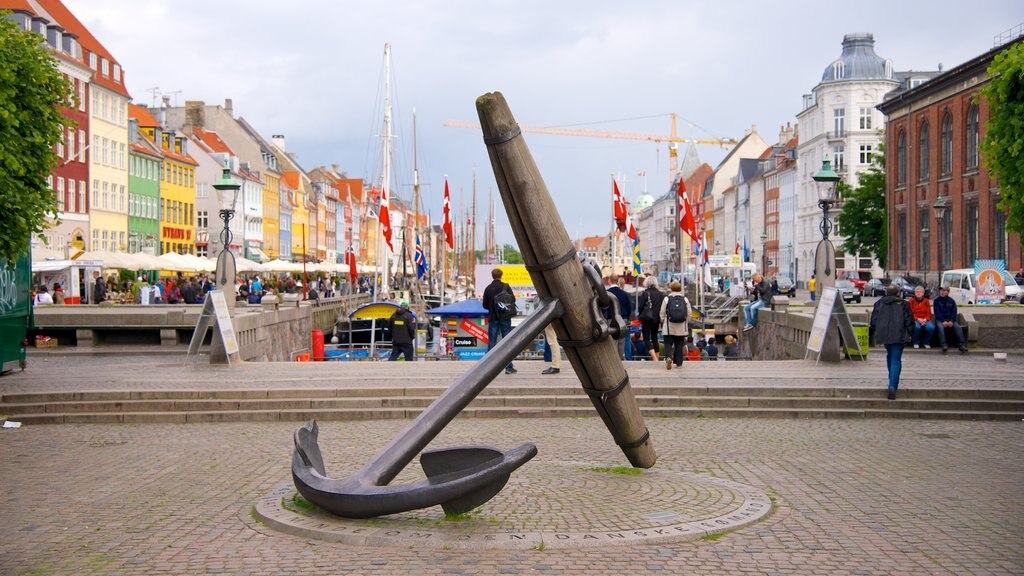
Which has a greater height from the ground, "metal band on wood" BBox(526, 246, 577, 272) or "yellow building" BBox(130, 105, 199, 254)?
"yellow building" BBox(130, 105, 199, 254)

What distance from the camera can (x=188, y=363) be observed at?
22156 mm

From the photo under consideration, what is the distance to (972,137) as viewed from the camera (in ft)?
199

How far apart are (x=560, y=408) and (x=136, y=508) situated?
7.87 m

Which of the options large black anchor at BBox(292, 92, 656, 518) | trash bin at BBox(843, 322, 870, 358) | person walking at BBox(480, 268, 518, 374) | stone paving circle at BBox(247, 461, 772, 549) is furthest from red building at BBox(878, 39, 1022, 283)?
large black anchor at BBox(292, 92, 656, 518)

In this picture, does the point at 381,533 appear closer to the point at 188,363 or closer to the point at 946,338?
the point at 188,363

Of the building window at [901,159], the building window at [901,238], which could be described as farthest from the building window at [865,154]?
the building window at [901,238]

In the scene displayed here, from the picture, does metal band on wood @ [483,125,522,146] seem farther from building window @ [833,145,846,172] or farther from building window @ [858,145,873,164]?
building window @ [858,145,873,164]

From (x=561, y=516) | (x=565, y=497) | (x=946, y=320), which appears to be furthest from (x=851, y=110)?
(x=561, y=516)

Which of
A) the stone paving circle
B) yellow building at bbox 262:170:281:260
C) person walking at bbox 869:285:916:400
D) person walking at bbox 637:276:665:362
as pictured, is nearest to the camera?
the stone paving circle

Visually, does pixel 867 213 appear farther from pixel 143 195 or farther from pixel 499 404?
pixel 499 404

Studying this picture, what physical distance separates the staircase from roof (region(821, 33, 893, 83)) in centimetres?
8147

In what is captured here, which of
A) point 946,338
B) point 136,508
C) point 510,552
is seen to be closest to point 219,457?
point 136,508

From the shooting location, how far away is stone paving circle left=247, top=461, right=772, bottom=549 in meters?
7.80

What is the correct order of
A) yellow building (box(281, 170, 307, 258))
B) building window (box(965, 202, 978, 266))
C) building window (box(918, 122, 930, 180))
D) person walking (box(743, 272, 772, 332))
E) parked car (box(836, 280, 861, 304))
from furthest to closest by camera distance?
yellow building (box(281, 170, 307, 258)), building window (box(918, 122, 930, 180)), building window (box(965, 202, 978, 266)), parked car (box(836, 280, 861, 304)), person walking (box(743, 272, 772, 332))
